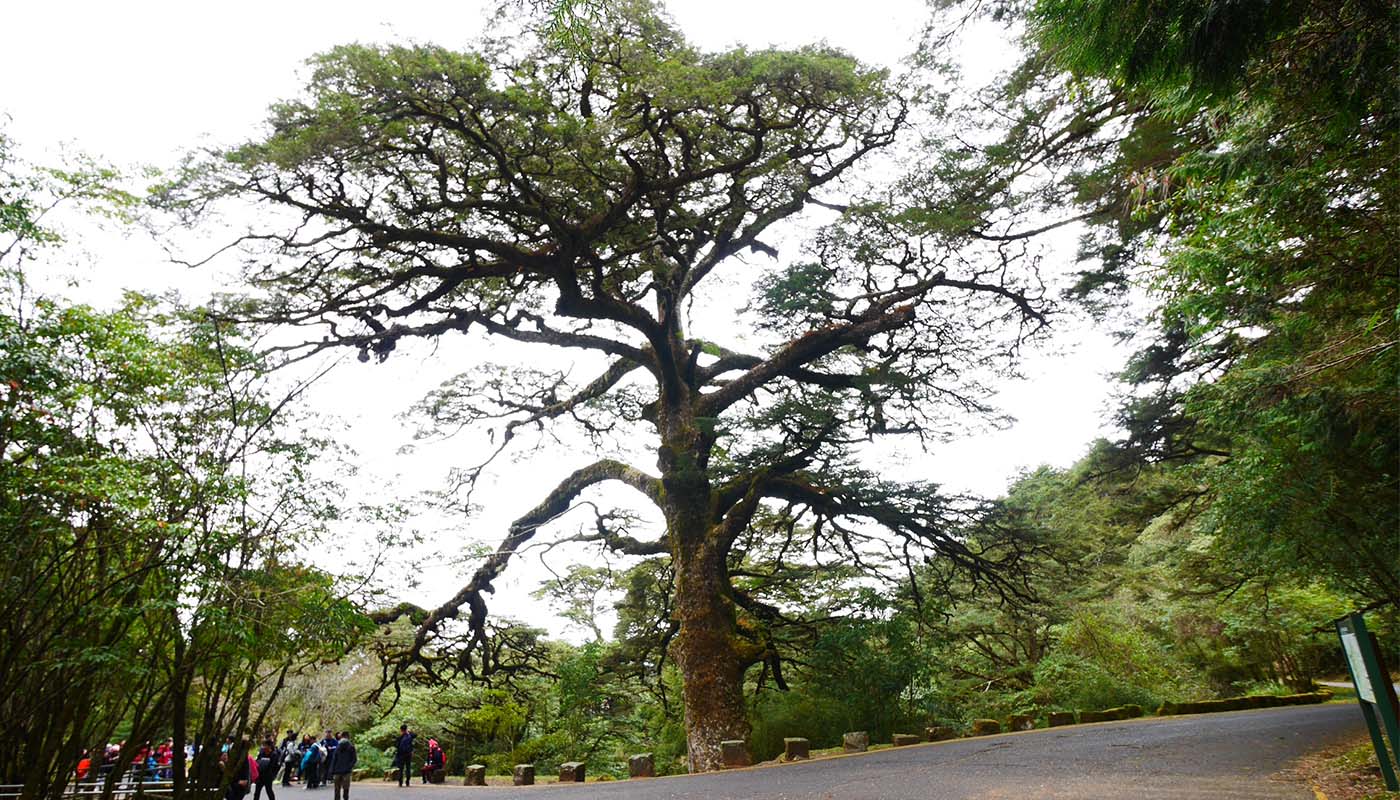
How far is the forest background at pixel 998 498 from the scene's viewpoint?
3.52 meters

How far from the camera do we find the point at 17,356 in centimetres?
491

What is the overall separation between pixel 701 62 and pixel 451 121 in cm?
346

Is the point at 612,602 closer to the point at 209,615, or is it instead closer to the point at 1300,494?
the point at 209,615

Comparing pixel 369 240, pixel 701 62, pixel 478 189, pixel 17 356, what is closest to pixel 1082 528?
pixel 701 62

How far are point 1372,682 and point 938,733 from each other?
7.56 m

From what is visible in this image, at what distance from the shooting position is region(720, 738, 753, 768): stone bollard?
8.94 metres

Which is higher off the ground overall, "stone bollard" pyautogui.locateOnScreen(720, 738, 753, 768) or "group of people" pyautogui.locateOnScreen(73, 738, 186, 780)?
"group of people" pyautogui.locateOnScreen(73, 738, 186, 780)

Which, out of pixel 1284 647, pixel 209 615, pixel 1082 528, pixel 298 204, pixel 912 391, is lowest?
pixel 1284 647

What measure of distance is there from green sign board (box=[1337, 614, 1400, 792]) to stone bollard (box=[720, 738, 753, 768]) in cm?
637

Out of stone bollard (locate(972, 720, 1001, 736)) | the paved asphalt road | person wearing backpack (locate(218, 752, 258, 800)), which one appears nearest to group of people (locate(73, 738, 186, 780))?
person wearing backpack (locate(218, 752, 258, 800))

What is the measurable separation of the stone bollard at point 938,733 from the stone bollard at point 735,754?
10.00 ft

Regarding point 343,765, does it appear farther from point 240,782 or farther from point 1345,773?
point 1345,773

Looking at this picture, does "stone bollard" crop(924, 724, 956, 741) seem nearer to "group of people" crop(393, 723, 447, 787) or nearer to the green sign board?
the green sign board

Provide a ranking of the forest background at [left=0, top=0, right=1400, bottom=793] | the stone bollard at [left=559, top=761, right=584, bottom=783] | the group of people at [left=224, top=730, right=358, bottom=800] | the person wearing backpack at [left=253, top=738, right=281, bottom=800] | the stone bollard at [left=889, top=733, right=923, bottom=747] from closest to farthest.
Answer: the forest background at [left=0, top=0, right=1400, bottom=793] → the group of people at [left=224, top=730, right=358, bottom=800] → the person wearing backpack at [left=253, top=738, right=281, bottom=800] → the stone bollard at [left=889, top=733, right=923, bottom=747] → the stone bollard at [left=559, top=761, right=584, bottom=783]
